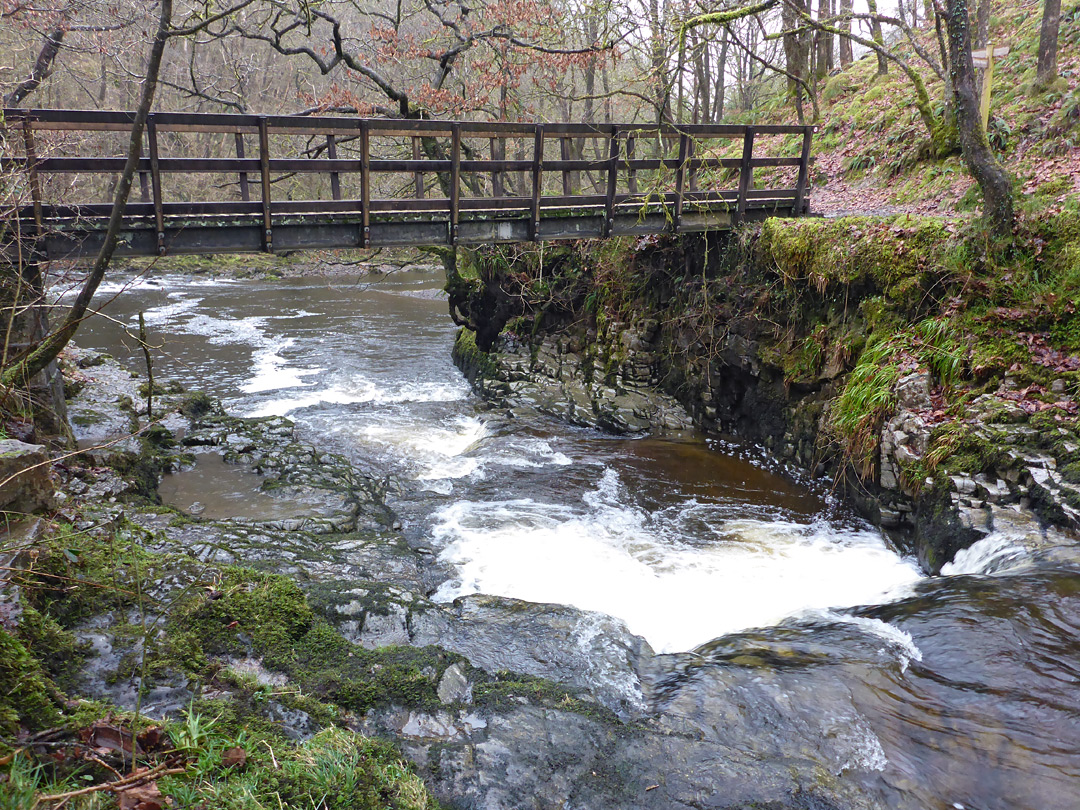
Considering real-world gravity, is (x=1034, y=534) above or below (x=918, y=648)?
above

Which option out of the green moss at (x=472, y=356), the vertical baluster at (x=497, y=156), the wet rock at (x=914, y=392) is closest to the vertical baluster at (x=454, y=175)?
the vertical baluster at (x=497, y=156)

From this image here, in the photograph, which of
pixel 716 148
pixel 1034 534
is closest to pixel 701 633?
pixel 1034 534

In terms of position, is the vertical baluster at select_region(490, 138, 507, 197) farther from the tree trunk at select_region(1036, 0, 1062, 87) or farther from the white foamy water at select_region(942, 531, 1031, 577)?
the tree trunk at select_region(1036, 0, 1062, 87)

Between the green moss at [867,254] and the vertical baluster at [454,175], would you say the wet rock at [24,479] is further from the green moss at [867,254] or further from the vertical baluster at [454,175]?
the green moss at [867,254]

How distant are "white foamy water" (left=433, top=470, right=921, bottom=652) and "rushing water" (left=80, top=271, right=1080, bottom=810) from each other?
2cm

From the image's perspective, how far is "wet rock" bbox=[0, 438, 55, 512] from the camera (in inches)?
150

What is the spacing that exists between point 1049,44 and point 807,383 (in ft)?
24.7

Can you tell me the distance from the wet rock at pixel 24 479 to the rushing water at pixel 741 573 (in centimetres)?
226

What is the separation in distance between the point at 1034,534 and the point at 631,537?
3.65m

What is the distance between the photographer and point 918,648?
Answer: 4680 mm

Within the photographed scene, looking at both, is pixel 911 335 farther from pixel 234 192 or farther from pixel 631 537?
pixel 234 192

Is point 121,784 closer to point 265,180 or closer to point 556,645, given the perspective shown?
point 556,645

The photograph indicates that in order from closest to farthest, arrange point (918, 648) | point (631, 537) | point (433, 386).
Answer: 1. point (918, 648)
2. point (631, 537)
3. point (433, 386)

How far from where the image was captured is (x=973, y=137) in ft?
24.9
